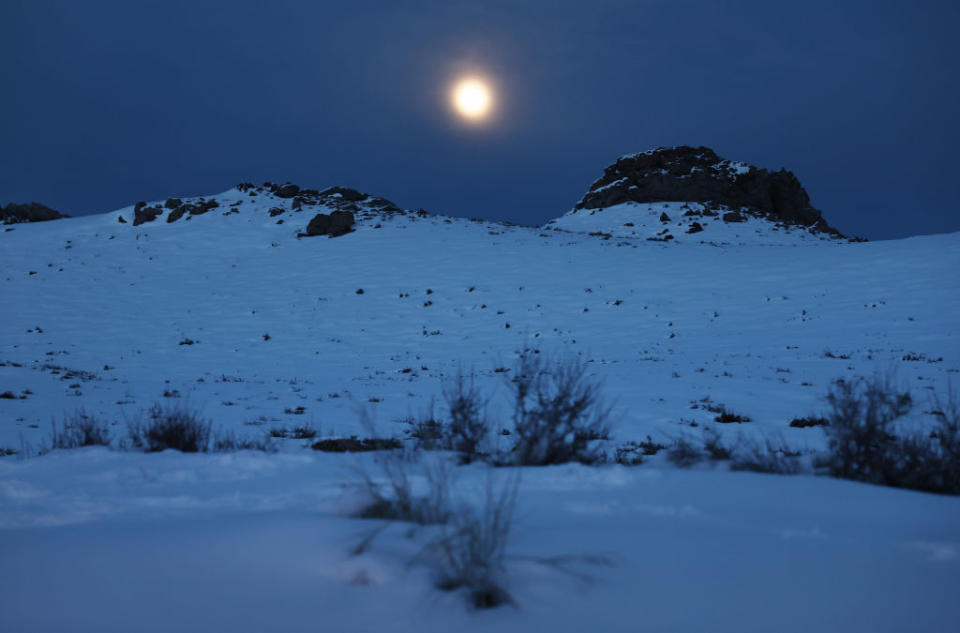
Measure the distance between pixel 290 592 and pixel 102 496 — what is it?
1.88 m

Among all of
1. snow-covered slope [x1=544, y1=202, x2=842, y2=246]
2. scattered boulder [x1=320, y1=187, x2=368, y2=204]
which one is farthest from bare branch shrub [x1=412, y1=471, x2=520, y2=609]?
scattered boulder [x1=320, y1=187, x2=368, y2=204]

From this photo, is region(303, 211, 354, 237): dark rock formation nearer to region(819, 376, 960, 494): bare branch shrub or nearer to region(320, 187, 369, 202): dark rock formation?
region(320, 187, 369, 202): dark rock formation

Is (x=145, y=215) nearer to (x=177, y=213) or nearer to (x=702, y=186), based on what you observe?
(x=177, y=213)

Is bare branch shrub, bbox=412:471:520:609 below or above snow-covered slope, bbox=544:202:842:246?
below

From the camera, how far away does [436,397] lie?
9805 millimetres

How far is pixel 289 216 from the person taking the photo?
38.2 meters

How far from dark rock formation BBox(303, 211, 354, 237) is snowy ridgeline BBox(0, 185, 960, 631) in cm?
344

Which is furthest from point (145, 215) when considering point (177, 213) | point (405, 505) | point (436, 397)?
point (405, 505)

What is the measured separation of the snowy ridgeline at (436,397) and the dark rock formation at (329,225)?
3444 millimetres

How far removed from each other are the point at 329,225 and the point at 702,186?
46.7 m

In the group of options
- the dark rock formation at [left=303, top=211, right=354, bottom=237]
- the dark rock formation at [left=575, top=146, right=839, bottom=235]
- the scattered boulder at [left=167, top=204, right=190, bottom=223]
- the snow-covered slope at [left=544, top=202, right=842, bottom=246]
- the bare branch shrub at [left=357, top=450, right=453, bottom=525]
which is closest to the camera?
the bare branch shrub at [left=357, top=450, right=453, bottom=525]

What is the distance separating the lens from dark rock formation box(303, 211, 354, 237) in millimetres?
34406

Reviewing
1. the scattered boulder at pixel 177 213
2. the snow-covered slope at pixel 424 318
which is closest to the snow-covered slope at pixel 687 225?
the snow-covered slope at pixel 424 318

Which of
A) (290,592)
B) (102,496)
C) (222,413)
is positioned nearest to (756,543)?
(290,592)
